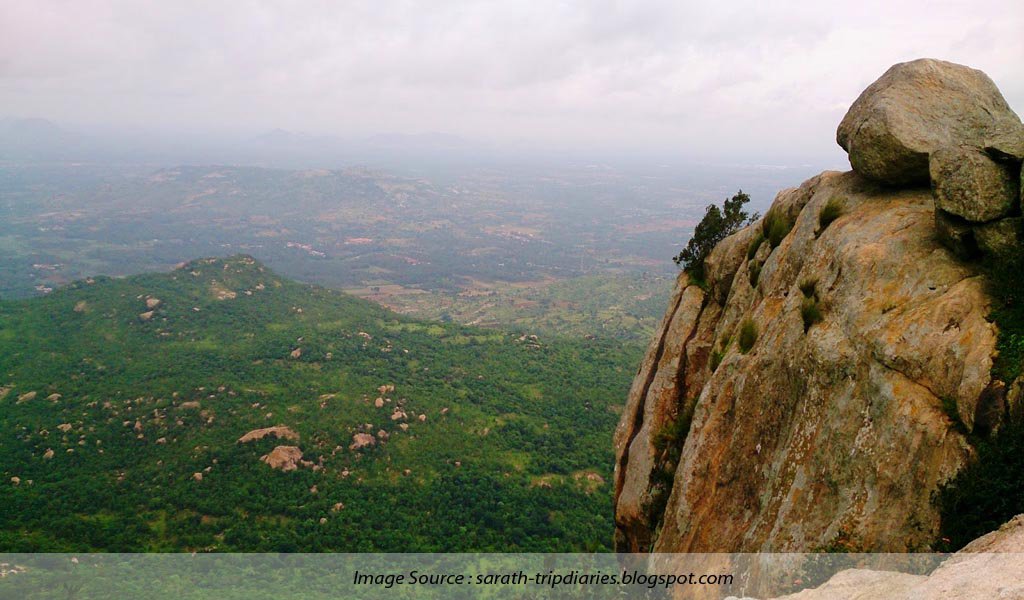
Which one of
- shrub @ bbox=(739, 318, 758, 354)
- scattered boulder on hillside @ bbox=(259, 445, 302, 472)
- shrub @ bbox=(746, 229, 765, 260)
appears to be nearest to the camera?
shrub @ bbox=(739, 318, 758, 354)

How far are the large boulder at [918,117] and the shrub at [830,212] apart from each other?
110 centimetres

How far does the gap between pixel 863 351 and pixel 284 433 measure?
65.0 metres

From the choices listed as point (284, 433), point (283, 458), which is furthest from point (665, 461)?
point (284, 433)

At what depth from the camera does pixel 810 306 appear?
1280cm

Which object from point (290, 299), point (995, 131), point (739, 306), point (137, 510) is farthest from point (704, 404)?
point (290, 299)

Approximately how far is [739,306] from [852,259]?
5.42m

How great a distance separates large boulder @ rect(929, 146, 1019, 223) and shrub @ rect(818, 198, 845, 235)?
11.0 feet

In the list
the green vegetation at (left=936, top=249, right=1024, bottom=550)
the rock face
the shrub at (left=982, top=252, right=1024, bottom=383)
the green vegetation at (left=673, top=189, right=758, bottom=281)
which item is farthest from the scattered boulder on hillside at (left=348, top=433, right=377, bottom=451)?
the shrub at (left=982, top=252, right=1024, bottom=383)

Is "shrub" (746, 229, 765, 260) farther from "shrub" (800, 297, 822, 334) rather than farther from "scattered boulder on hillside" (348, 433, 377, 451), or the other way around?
"scattered boulder on hillside" (348, 433, 377, 451)

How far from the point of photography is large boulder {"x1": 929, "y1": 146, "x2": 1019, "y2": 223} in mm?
10562

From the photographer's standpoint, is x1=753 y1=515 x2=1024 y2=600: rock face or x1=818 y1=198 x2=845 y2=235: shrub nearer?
x1=753 y1=515 x2=1024 y2=600: rock face

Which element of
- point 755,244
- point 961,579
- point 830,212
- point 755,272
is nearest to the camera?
point 961,579

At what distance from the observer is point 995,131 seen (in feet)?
43.3

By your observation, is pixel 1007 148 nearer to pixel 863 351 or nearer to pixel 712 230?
pixel 863 351
